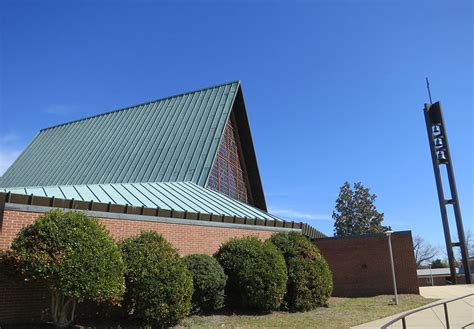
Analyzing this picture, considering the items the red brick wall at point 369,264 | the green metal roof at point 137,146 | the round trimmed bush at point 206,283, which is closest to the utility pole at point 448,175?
the red brick wall at point 369,264

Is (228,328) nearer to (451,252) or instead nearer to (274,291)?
(274,291)

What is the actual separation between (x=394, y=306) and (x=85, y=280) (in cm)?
1237

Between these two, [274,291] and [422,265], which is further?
[422,265]

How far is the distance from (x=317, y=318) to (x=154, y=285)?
572 cm

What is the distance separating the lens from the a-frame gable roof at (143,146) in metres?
22.0

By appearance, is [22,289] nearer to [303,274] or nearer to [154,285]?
[154,285]

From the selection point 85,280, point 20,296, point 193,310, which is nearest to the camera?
point 85,280

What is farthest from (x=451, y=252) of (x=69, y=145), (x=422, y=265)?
(x=422, y=265)

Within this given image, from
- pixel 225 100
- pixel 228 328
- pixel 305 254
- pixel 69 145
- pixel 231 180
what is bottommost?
pixel 228 328

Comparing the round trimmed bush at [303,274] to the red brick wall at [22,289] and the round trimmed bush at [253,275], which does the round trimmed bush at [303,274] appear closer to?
the round trimmed bush at [253,275]

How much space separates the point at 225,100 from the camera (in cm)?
2603

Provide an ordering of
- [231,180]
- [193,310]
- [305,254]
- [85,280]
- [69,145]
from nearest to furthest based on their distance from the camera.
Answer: [85,280]
[193,310]
[305,254]
[231,180]
[69,145]

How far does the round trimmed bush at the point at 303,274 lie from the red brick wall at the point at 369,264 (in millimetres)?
6647

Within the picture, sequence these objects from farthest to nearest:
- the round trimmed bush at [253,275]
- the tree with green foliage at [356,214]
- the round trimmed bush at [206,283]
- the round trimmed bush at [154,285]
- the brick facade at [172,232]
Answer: the tree with green foliage at [356,214] → the round trimmed bush at [253,275] → the round trimmed bush at [206,283] → the round trimmed bush at [154,285] → the brick facade at [172,232]
